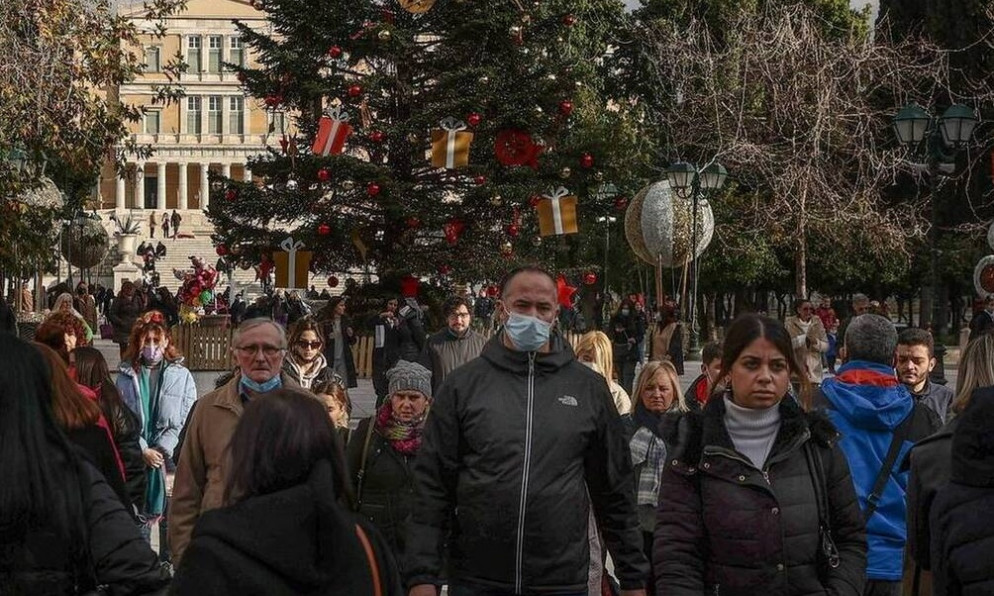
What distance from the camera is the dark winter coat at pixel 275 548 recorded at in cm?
304

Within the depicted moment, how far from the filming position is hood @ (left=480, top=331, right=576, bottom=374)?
4742 millimetres

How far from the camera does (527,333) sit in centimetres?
474

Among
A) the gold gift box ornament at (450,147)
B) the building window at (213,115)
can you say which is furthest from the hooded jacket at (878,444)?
the building window at (213,115)

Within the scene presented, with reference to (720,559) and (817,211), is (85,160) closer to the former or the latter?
(720,559)

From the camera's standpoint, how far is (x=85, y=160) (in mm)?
17906

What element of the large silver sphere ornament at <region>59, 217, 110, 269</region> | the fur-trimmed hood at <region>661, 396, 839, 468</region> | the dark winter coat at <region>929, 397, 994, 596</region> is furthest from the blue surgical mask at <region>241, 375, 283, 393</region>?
Result: the large silver sphere ornament at <region>59, 217, 110, 269</region>

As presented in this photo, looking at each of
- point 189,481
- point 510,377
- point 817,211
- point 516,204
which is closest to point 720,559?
point 510,377

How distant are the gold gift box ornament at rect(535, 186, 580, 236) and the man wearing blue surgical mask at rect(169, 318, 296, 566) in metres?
13.6

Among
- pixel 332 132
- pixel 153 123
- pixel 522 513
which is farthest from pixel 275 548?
pixel 153 123

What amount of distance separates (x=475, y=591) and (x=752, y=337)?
3.54 ft

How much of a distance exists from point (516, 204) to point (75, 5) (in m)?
5.88

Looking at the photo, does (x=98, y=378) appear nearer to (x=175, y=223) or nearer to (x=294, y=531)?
(x=294, y=531)

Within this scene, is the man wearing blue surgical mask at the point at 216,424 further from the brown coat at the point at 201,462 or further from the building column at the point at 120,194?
the building column at the point at 120,194

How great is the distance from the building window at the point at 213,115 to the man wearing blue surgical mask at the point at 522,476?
329 ft
